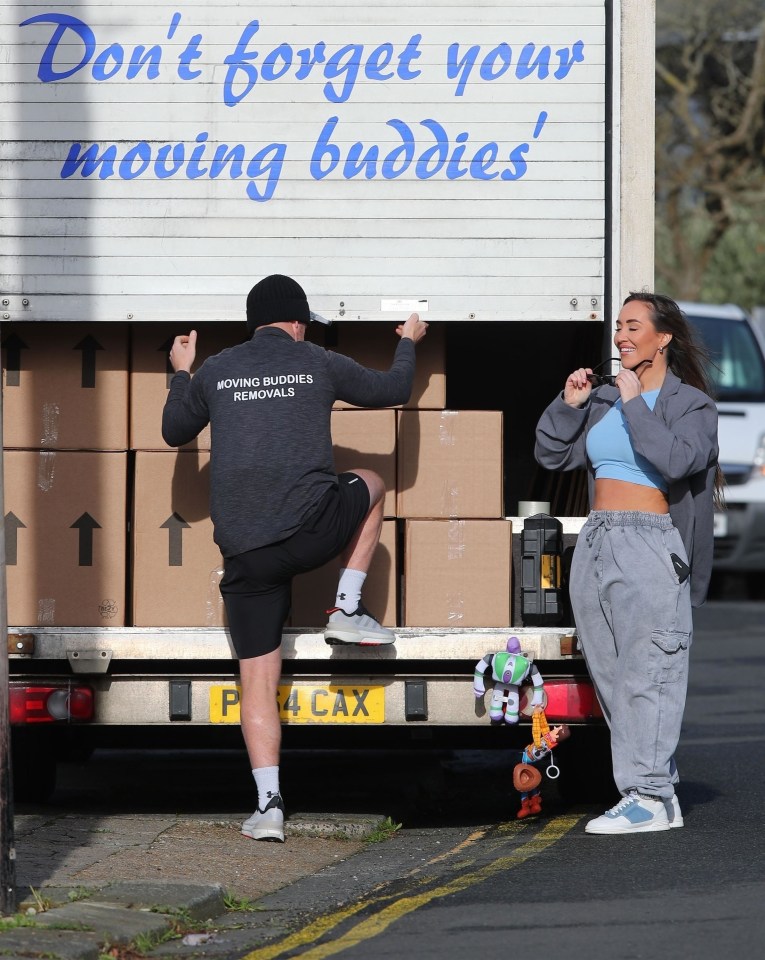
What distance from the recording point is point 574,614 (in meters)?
6.53

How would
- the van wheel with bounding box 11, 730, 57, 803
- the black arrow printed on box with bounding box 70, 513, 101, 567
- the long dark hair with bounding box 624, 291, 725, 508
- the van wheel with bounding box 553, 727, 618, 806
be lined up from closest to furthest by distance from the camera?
the long dark hair with bounding box 624, 291, 725, 508
the black arrow printed on box with bounding box 70, 513, 101, 567
the van wheel with bounding box 553, 727, 618, 806
the van wheel with bounding box 11, 730, 57, 803

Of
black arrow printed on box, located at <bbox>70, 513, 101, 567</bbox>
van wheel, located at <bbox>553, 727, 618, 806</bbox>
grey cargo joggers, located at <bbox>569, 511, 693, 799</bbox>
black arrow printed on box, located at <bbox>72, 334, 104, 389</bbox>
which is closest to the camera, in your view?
grey cargo joggers, located at <bbox>569, 511, 693, 799</bbox>

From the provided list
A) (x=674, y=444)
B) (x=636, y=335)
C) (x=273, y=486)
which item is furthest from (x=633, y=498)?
(x=273, y=486)

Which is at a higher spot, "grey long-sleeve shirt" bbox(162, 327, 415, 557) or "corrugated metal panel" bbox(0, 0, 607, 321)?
"corrugated metal panel" bbox(0, 0, 607, 321)

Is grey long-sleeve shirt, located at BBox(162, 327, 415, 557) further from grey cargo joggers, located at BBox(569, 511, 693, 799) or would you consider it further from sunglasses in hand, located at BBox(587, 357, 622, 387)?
grey cargo joggers, located at BBox(569, 511, 693, 799)

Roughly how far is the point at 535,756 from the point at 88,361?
2241mm

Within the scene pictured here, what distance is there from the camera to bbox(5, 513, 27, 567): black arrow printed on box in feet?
22.1

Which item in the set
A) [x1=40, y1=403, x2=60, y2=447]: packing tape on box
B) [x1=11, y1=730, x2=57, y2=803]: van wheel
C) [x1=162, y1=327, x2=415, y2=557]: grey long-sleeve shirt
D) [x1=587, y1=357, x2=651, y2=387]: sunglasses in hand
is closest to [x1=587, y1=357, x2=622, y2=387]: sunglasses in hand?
[x1=587, y1=357, x2=651, y2=387]: sunglasses in hand

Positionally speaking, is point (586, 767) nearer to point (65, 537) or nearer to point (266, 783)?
point (266, 783)

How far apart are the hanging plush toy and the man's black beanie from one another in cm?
166

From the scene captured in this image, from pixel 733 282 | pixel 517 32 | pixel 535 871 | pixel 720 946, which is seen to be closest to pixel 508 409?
pixel 517 32

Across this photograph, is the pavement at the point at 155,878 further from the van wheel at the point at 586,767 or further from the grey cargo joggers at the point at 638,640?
the grey cargo joggers at the point at 638,640

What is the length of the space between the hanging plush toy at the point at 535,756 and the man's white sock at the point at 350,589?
766mm

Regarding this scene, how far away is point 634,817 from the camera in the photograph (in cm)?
643
